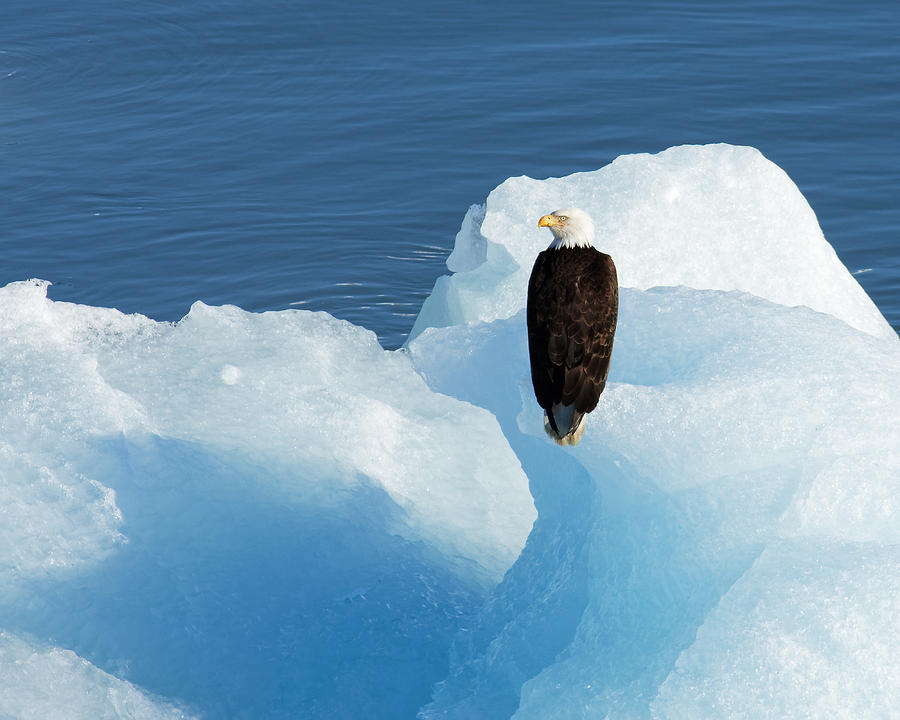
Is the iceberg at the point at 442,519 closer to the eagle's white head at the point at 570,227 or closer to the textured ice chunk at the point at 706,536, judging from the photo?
the textured ice chunk at the point at 706,536

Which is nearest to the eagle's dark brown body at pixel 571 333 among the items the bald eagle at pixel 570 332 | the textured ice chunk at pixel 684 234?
the bald eagle at pixel 570 332

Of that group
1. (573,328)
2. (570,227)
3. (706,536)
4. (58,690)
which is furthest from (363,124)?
(58,690)

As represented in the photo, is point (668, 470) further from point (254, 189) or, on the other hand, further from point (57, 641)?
point (254, 189)

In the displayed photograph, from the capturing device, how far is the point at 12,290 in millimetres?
4238

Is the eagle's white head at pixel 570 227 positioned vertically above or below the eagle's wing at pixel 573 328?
above

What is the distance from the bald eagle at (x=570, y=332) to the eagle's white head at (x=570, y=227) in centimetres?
2

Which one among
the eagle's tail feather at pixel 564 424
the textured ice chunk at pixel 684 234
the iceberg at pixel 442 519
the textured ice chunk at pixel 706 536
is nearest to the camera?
the textured ice chunk at pixel 706 536

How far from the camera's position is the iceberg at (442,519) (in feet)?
9.36

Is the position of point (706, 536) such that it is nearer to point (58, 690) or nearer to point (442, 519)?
point (442, 519)

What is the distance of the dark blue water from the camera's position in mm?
8633

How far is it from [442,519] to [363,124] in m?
7.82

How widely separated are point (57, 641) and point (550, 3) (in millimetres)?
12105

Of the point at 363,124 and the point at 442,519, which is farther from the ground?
the point at 442,519

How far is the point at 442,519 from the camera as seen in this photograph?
379 cm
